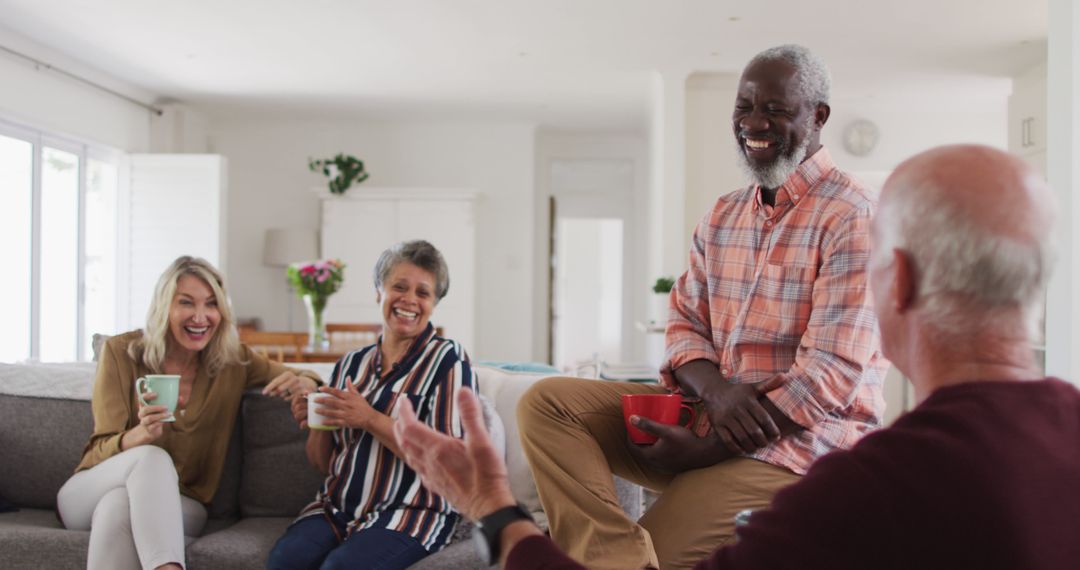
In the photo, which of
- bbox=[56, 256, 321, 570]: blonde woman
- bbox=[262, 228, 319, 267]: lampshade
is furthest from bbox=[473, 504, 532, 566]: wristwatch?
bbox=[262, 228, 319, 267]: lampshade

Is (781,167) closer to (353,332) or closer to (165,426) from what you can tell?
(165,426)

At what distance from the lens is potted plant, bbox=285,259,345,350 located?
5637mm

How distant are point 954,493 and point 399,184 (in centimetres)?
870

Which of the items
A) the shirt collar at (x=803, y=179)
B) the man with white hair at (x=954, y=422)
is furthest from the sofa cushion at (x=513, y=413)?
the man with white hair at (x=954, y=422)

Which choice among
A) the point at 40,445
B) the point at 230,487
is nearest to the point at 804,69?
the point at 230,487

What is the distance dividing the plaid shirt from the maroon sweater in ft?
2.47

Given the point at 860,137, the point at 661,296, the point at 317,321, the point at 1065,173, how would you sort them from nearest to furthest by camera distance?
the point at 1065,173 → the point at 317,321 → the point at 661,296 → the point at 860,137

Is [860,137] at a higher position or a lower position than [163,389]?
higher

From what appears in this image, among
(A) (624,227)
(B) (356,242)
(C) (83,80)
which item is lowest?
(B) (356,242)

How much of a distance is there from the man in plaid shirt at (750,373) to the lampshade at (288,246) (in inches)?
285

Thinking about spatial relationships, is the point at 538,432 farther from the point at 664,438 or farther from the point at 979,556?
the point at 979,556

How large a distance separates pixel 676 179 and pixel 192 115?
4.60m

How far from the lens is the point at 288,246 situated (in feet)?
28.5

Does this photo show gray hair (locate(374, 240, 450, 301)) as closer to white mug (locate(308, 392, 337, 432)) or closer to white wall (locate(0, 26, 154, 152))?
white mug (locate(308, 392, 337, 432))
